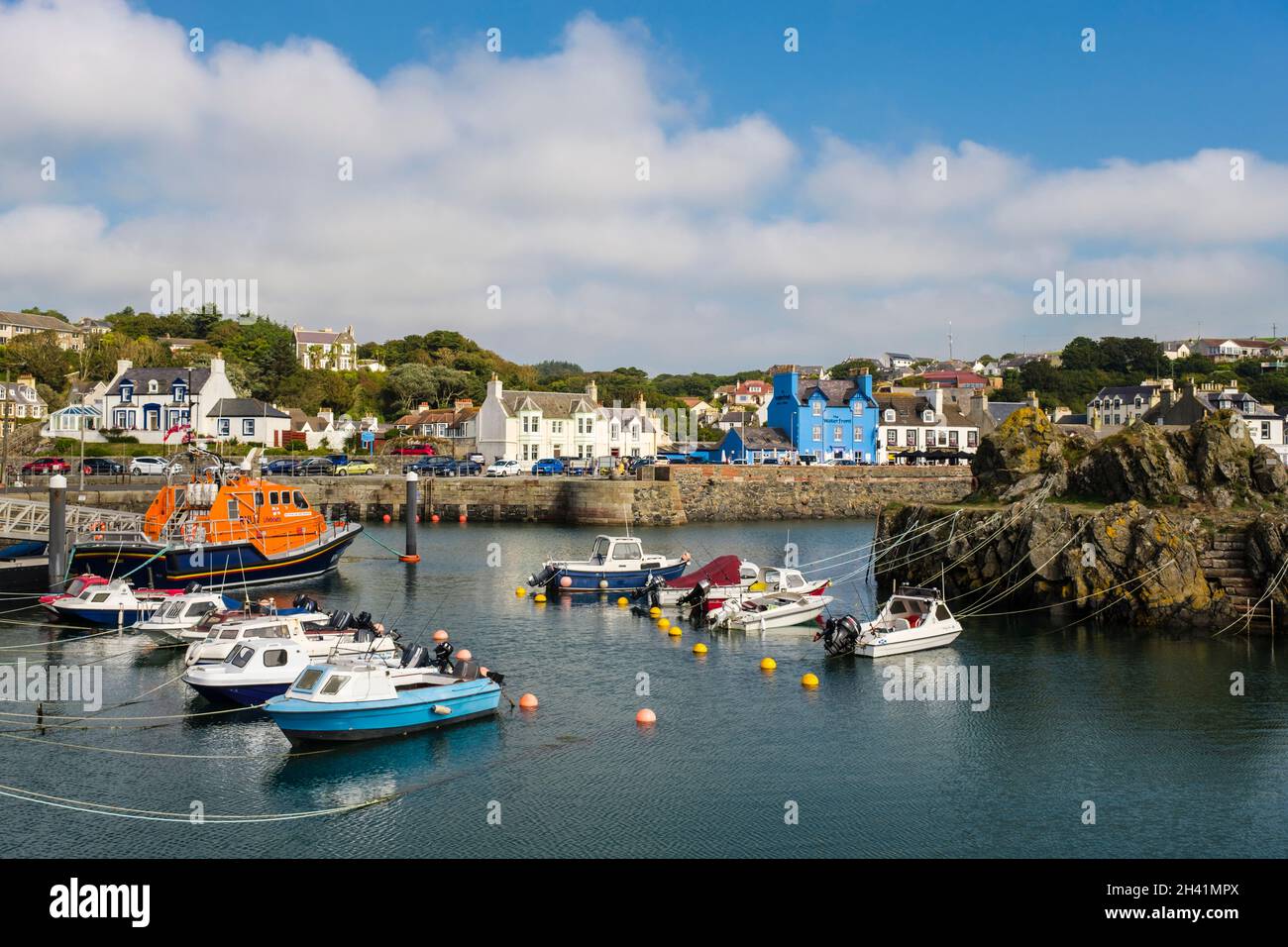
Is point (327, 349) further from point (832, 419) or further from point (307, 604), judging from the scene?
point (307, 604)

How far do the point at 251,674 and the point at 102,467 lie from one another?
6151cm

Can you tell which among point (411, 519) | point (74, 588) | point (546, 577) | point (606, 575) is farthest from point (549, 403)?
point (74, 588)

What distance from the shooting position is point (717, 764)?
66.1ft

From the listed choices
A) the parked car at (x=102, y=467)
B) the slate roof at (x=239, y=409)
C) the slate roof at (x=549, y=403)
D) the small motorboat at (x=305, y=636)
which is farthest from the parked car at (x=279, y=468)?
the small motorboat at (x=305, y=636)

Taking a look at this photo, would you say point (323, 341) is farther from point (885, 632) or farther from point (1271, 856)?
point (1271, 856)

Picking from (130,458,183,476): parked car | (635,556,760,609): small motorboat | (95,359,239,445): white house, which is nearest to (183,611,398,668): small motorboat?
(635,556,760,609): small motorboat

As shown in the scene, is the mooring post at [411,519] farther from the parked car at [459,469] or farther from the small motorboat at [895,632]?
the parked car at [459,469]

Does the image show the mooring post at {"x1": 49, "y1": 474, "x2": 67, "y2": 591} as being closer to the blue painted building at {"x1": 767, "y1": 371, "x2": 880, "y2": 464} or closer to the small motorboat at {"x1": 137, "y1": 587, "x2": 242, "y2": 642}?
the small motorboat at {"x1": 137, "y1": 587, "x2": 242, "y2": 642}

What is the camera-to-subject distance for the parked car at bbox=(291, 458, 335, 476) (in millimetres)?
77625

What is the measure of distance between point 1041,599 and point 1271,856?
19882mm

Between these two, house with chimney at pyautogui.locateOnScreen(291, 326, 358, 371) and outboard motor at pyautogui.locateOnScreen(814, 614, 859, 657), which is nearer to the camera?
outboard motor at pyautogui.locateOnScreen(814, 614, 859, 657)

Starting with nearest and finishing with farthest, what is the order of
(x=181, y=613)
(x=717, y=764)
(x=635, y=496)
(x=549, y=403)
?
(x=717, y=764) < (x=181, y=613) < (x=635, y=496) < (x=549, y=403)

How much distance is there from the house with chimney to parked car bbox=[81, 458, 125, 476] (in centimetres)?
5310
